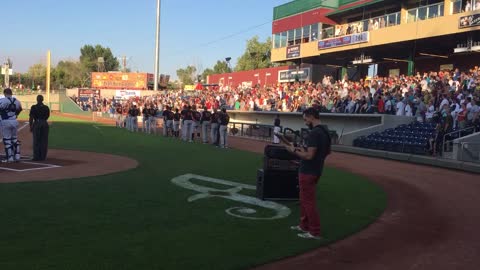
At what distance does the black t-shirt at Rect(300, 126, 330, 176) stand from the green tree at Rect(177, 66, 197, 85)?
403ft

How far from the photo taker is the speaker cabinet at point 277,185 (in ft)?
29.9

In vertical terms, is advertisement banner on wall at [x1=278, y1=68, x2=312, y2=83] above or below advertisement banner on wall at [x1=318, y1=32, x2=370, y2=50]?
below

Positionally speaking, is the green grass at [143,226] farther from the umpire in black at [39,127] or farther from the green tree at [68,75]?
the green tree at [68,75]

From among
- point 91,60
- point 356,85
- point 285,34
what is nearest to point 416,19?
point 356,85

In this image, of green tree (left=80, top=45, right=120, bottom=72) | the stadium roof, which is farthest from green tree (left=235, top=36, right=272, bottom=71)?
green tree (left=80, top=45, right=120, bottom=72)

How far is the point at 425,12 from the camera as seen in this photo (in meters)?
32.4

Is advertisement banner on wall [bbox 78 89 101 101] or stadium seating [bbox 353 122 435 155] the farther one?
advertisement banner on wall [bbox 78 89 101 101]

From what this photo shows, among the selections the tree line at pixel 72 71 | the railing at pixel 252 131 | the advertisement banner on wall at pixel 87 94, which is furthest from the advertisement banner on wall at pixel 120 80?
the railing at pixel 252 131

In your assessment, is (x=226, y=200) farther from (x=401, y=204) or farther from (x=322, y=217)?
(x=401, y=204)

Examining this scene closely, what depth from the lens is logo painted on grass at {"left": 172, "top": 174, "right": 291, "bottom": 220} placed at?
26.4 feet

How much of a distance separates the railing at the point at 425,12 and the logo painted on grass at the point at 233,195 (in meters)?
26.0

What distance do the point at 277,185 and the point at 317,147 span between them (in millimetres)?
2750

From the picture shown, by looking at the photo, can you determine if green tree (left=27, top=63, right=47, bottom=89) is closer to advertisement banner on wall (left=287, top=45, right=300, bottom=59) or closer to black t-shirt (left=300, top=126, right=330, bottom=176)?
advertisement banner on wall (left=287, top=45, right=300, bottom=59)

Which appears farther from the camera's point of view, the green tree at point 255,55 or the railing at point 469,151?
the green tree at point 255,55
